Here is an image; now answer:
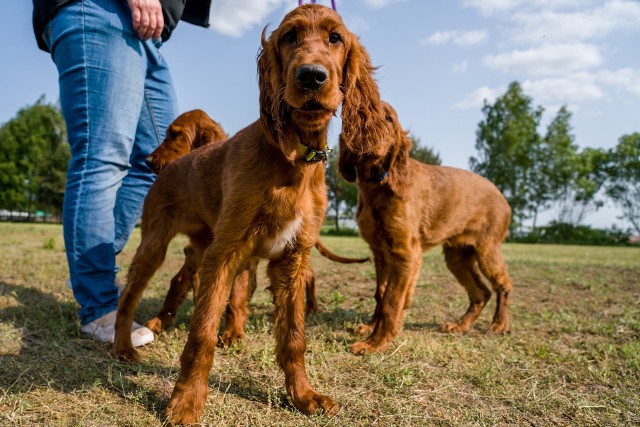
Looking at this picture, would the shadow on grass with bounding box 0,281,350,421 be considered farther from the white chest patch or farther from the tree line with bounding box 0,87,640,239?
the tree line with bounding box 0,87,640,239

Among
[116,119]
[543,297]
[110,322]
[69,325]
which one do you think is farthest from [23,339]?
[543,297]

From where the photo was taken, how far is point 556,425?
2.23 m

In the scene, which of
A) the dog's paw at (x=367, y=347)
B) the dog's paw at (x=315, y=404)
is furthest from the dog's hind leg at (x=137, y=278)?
the dog's paw at (x=367, y=347)

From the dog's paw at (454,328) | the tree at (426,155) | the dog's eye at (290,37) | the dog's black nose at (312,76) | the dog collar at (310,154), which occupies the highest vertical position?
the tree at (426,155)

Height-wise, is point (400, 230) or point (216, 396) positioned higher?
point (400, 230)

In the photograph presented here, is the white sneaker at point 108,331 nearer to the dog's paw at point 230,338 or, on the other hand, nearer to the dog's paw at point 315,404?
the dog's paw at point 230,338

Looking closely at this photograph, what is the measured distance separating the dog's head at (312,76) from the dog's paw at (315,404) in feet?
3.85

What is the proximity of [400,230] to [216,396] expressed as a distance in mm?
2066

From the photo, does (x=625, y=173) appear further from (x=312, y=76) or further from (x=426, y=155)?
(x=312, y=76)

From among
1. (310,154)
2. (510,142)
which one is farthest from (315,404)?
(510,142)

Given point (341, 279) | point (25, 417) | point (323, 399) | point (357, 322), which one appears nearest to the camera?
point (25, 417)

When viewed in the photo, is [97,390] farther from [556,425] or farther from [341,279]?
[341,279]

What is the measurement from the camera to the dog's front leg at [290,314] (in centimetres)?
235

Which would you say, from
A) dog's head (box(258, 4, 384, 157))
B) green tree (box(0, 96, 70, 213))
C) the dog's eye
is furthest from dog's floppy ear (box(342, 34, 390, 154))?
green tree (box(0, 96, 70, 213))
